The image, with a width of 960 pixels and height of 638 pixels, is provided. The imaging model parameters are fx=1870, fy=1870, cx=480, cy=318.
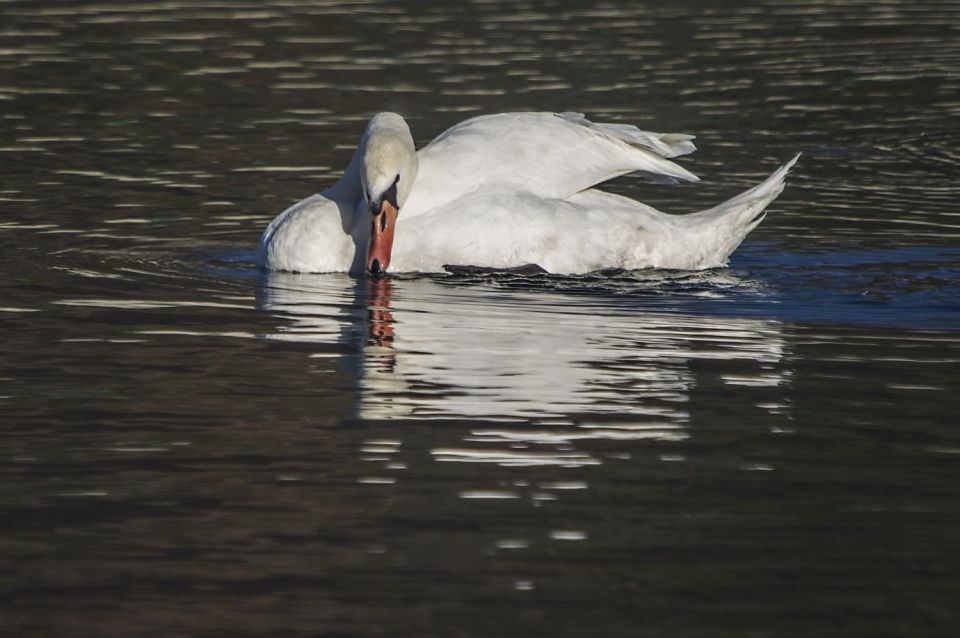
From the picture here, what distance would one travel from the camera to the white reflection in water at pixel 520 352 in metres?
6.74

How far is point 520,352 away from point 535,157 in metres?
2.48

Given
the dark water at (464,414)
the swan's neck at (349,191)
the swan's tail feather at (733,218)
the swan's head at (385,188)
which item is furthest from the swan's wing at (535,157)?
the dark water at (464,414)

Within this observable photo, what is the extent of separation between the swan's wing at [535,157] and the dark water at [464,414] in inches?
20.6

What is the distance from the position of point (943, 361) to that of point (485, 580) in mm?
3375

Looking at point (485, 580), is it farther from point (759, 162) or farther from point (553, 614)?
point (759, 162)

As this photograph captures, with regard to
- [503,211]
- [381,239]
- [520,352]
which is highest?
[503,211]

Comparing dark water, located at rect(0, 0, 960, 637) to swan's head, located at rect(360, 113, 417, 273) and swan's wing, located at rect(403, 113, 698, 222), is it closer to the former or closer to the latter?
swan's head, located at rect(360, 113, 417, 273)

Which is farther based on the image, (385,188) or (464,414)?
(385,188)

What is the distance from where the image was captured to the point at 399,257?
9812 mm

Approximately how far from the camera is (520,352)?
7832 millimetres

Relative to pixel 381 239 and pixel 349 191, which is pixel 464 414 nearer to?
pixel 381 239

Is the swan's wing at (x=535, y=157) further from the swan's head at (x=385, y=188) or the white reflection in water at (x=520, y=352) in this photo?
the white reflection in water at (x=520, y=352)

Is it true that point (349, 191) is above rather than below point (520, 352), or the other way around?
above

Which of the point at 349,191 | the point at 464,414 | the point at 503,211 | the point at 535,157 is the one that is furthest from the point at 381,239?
the point at 464,414
